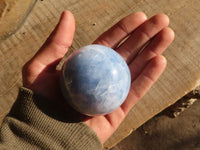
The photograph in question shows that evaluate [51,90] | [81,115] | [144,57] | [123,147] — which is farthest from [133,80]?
[123,147]

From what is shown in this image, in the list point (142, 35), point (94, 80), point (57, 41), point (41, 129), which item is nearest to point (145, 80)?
point (142, 35)

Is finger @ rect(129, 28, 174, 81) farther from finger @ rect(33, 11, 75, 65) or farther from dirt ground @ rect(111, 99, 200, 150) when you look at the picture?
dirt ground @ rect(111, 99, 200, 150)

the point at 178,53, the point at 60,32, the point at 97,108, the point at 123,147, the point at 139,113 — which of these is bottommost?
the point at 123,147

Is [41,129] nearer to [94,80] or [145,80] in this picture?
[94,80]

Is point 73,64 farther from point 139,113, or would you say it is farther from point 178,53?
point 178,53

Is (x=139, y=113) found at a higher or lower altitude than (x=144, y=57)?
lower

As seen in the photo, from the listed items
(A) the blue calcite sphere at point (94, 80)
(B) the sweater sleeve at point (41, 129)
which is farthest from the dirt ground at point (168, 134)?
(A) the blue calcite sphere at point (94, 80)

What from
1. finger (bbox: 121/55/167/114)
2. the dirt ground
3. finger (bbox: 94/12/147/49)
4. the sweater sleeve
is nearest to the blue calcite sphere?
the sweater sleeve

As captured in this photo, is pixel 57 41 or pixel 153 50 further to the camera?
pixel 153 50
